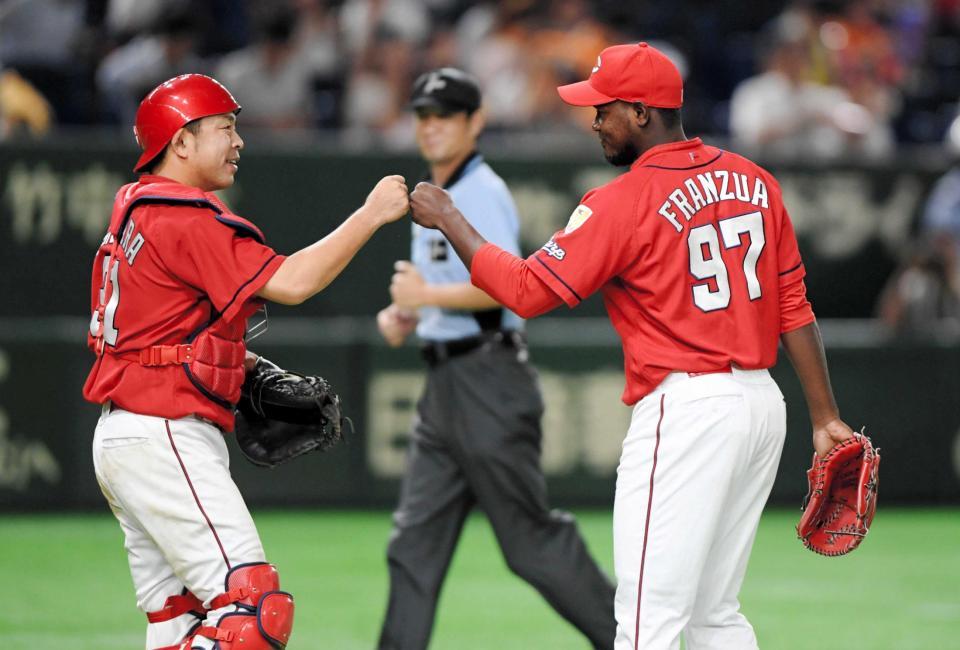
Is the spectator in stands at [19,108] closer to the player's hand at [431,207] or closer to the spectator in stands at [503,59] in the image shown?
the spectator in stands at [503,59]

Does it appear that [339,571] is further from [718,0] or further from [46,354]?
[718,0]

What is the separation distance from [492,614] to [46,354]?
14.0ft

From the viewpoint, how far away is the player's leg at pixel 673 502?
171 inches

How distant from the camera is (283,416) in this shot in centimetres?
491

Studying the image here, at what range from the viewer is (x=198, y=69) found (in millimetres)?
11078

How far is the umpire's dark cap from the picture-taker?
240 inches

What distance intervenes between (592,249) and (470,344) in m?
1.71

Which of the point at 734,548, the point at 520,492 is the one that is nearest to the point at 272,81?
the point at 520,492

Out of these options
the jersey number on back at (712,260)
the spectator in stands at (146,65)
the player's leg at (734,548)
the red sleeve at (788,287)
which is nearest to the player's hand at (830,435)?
the player's leg at (734,548)

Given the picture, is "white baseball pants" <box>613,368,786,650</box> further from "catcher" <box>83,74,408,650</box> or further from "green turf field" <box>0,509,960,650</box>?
"green turf field" <box>0,509,960,650</box>

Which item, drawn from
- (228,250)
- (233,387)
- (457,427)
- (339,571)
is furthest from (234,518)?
(339,571)

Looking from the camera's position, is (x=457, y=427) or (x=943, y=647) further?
(x=943, y=647)

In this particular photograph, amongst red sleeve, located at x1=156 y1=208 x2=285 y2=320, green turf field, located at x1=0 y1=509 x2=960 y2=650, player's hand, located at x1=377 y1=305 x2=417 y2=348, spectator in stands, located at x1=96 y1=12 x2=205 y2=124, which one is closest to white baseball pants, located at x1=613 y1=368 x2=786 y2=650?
red sleeve, located at x1=156 y1=208 x2=285 y2=320

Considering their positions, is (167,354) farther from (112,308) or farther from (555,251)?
(555,251)
